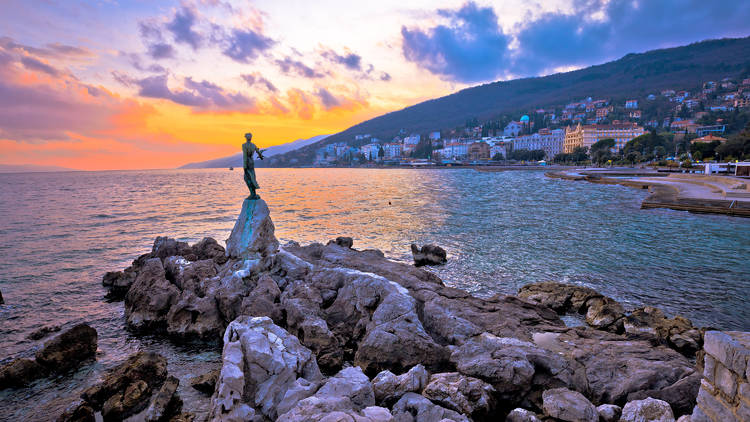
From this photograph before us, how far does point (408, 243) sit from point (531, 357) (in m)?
15.9

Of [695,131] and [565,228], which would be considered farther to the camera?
[695,131]

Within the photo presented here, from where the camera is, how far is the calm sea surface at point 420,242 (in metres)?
10.8

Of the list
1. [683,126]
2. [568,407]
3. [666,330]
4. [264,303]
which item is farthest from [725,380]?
[683,126]

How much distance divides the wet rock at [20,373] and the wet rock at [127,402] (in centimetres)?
312

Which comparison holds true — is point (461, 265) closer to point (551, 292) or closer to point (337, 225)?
point (551, 292)

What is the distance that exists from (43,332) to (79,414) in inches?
263

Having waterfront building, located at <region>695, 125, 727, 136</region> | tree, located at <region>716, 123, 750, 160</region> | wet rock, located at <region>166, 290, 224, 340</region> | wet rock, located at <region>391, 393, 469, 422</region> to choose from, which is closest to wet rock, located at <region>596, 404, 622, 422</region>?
wet rock, located at <region>391, 393, 469, 422</region>

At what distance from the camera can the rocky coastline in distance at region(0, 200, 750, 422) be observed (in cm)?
602

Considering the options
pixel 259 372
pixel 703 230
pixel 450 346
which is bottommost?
pixel 703 230

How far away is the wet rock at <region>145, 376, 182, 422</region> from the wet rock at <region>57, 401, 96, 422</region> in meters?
1.01

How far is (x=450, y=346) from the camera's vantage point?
8445 millimetres

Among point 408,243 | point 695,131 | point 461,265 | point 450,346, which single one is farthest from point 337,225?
point 695,131

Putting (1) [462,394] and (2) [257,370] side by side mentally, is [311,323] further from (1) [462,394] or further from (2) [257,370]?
(1) [462,394]

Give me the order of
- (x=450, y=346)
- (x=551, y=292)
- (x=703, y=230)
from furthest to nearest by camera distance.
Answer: (x=703, y=230) < (x=551, y=292) < (x=450, y=346)
